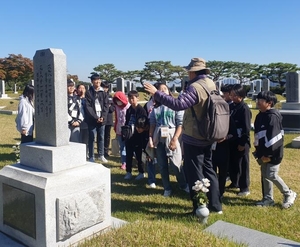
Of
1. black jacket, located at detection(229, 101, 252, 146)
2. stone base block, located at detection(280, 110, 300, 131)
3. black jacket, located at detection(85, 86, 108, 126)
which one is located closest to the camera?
black jacket, located at detection(229, 101, 252, 146)

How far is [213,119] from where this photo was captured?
125 inches

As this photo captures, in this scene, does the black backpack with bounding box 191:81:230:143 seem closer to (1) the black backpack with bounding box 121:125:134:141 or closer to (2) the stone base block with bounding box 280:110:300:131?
(1) the black backpack with bounding box 121:125:134:141

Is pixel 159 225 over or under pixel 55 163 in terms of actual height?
under

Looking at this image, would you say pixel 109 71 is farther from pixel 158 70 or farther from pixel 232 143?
pixel 232 143

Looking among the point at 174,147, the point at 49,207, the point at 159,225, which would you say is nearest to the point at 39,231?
the point at 49,207

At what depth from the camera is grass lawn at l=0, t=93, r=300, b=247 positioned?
2491 millimetres

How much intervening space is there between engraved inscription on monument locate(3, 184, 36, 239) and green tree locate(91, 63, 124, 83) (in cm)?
4393

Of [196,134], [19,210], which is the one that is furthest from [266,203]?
[19,210]

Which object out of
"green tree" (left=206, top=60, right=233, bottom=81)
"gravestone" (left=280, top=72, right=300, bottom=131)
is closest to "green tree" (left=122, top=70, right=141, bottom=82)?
"green tree" (left=206, top=60, right=233, bottom=81)

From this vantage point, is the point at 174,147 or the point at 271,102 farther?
the point at 174,147

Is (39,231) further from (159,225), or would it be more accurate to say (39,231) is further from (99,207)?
(159,225)

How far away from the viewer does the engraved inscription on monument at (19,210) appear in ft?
8.38

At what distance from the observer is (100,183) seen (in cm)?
284

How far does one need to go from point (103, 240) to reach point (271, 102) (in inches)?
101
